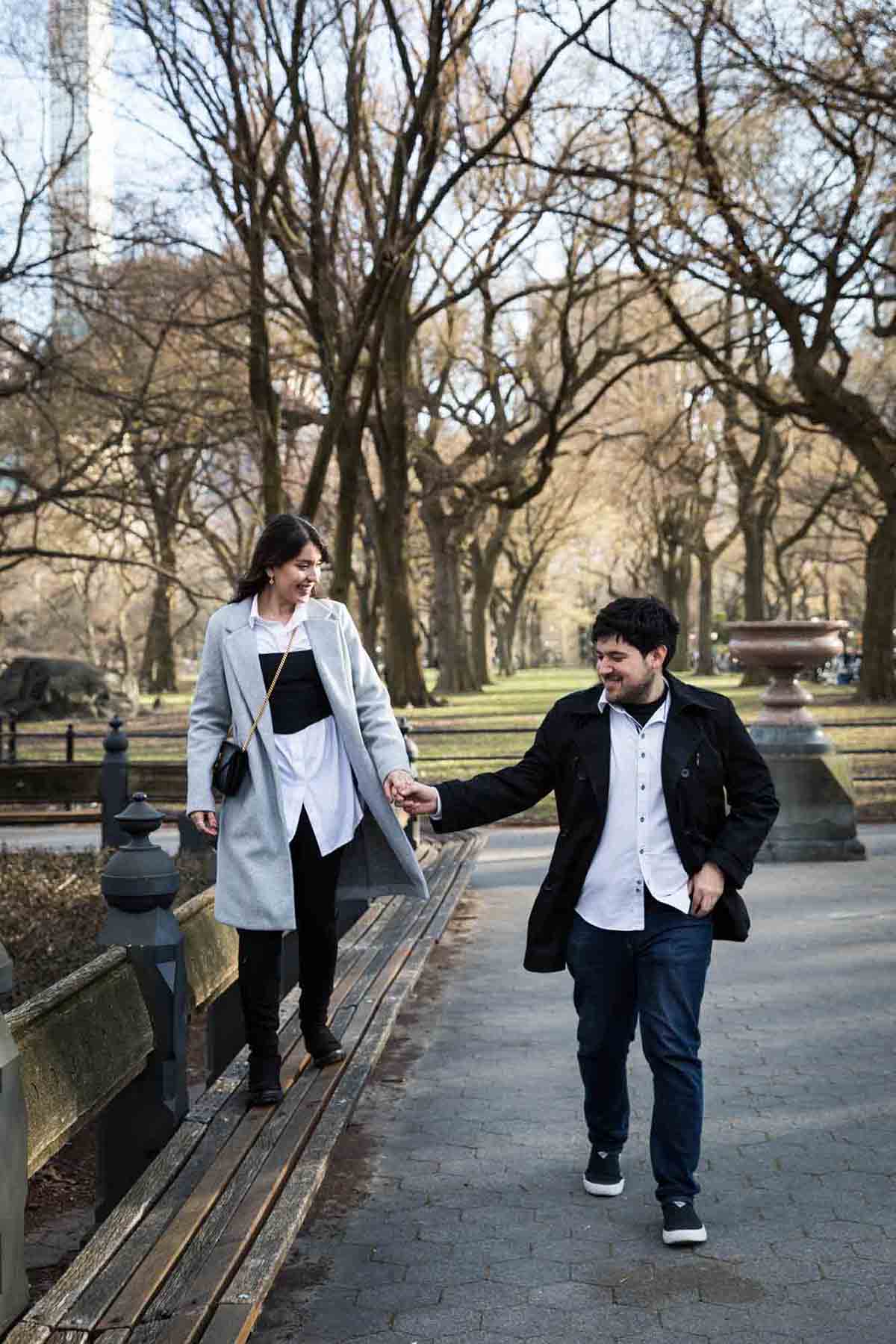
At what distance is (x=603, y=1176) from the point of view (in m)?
4.74

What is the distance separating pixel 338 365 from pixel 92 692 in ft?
50.1

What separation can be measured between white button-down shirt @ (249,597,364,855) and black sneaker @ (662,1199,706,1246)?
1.41 metres

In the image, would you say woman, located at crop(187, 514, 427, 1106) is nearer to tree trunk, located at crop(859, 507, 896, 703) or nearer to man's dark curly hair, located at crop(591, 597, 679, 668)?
man's dark curly hair, located at crop(591, 597, 679, 668)

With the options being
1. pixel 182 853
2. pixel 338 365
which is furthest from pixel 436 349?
pixel 182 853

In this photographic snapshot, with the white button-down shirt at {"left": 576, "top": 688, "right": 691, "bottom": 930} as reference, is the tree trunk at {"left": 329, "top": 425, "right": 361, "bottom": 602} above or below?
above

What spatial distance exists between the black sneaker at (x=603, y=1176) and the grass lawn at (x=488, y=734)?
10.3 m

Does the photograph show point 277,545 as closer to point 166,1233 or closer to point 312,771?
point 312,771

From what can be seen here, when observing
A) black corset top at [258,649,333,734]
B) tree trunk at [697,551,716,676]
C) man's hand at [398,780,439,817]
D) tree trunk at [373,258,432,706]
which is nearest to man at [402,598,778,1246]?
man's hand at [398,780,439,817]

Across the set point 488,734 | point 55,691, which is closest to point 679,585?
point 55,691

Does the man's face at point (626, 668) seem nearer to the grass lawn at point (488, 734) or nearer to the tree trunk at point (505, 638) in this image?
the grass lawn at point (488, 734)

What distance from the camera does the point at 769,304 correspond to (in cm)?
1948

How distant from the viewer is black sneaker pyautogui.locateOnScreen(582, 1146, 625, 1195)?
15.5ft

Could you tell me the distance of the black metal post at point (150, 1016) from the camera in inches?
179

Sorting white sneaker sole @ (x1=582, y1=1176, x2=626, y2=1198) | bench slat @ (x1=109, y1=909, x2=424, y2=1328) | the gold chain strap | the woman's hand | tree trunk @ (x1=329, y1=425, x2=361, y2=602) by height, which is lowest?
white sneaker sole @ (x1=582, y1=1176, x2=626, y2=1198)
